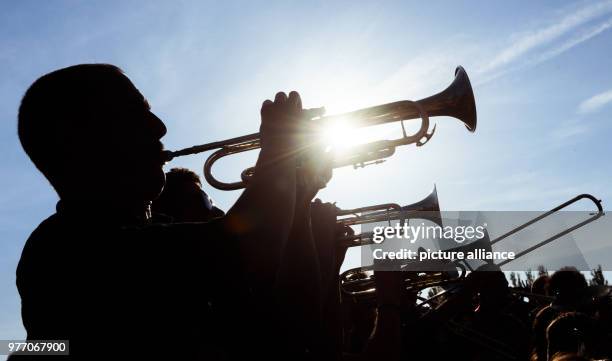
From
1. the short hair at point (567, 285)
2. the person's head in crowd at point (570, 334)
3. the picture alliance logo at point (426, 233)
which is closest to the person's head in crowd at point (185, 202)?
the picture alliance logo at point (426, 233)

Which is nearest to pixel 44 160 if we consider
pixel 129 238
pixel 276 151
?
pixel 129 238

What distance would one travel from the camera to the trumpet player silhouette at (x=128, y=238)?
5.32 feet

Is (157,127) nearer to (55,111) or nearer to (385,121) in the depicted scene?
(55,111)

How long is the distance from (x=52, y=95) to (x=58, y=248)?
687mm

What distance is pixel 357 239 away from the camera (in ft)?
16.6

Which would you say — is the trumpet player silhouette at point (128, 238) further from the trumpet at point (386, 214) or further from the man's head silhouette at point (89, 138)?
the trumpet at point (386, 214)

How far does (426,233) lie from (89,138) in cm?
547

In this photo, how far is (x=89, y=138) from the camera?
1838mm

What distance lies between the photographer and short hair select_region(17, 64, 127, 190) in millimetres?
1847

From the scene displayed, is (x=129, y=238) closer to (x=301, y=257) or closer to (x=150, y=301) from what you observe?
(x=150, y=301)

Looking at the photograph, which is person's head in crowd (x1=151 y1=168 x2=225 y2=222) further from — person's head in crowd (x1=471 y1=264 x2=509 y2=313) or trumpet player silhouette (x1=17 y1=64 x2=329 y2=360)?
person's head in crowd (x1=471 y1=264 x2=509 y2=313)

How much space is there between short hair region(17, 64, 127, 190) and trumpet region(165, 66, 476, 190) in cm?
104

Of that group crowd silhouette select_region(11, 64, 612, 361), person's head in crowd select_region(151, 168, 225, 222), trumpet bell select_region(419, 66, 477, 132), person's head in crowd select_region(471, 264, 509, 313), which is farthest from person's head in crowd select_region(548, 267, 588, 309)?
person's head in crowd select_region(151, 168, 225, 222)

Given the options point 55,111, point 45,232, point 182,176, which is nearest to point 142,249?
point 45,232
